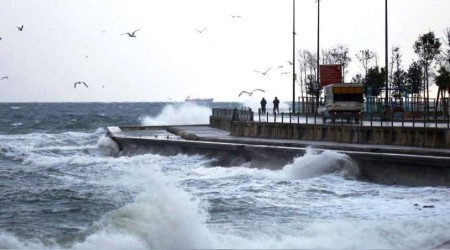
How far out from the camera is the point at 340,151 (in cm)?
3041

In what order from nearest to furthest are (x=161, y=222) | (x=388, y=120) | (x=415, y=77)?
Answer: (x=161, y=222) < (x=388, y=120) < (x=415, y=77)

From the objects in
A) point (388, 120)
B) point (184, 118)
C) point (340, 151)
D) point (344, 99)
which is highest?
point (344, 99)

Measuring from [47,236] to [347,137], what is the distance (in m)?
19.9

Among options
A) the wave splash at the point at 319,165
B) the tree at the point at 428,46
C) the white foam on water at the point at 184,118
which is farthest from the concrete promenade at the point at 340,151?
the white foam on water at the point at 184,118

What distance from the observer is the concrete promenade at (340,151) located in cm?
2577

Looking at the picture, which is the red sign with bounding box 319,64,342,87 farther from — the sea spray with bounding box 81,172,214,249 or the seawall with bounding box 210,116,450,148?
Result: the sea spray with bounding box 81,172,214,249

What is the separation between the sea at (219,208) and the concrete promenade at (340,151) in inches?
20.4

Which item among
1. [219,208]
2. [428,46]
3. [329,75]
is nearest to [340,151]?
[219,208]

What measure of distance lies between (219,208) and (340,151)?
9.13 m

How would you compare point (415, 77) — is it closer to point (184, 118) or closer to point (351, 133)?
point (184, 118)

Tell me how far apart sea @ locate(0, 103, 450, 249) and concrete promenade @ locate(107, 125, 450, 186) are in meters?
0.52

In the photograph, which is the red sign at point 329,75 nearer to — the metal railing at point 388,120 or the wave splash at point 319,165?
the metal railing at point 388,120

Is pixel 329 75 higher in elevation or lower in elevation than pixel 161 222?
higher

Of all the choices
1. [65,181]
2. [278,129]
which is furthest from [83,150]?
[65,181]
